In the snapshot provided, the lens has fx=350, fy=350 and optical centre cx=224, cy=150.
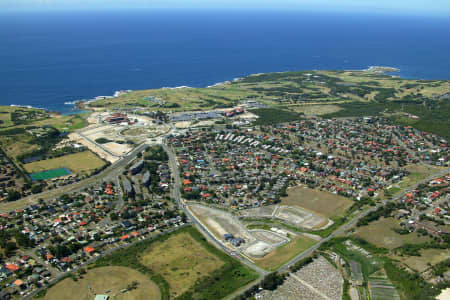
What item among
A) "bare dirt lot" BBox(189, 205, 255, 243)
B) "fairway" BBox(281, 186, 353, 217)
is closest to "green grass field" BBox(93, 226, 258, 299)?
"bare dirt lot" BBox(189, 205, 255, 243)

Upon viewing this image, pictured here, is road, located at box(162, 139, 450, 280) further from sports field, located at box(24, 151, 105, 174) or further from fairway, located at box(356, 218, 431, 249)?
sports field, located at box(24, 151, 105, 174)

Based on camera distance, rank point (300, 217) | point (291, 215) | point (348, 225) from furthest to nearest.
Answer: point (291, 215) < point (300, 217) < point (348, 225)

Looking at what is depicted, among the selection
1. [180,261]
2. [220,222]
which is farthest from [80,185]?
[180,261]

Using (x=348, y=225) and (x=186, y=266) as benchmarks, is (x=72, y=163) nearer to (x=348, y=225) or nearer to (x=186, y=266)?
(x=186, y=266)

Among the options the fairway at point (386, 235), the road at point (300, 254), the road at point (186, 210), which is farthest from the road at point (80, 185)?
the fairway at point (386, 235)

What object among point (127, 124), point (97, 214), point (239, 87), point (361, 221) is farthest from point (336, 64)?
point (97, 214)

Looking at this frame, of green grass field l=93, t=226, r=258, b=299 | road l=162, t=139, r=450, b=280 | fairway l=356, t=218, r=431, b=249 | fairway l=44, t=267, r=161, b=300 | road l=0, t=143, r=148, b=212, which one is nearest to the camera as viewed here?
fairway l=44, t=267, r=161, b=300

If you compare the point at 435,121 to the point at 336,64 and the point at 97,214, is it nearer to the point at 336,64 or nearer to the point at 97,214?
the point at 97,214
